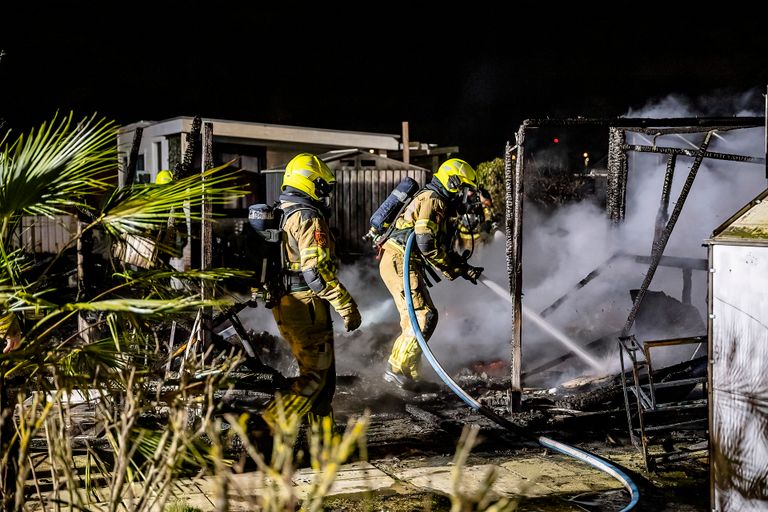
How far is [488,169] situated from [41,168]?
67.1 ft

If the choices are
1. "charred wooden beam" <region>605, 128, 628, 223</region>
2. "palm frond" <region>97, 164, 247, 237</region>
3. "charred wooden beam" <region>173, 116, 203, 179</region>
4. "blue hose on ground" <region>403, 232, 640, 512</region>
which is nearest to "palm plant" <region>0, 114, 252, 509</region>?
"palm frond" <region>97, 164, 247, 237</region>

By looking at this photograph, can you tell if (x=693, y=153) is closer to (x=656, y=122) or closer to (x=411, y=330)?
(x=656, y=122)

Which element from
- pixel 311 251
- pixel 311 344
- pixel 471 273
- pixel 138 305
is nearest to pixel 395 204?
pixel 471 273

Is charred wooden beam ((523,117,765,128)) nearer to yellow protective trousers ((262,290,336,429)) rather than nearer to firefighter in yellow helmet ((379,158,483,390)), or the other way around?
firefighter in yellow helmet ((379,158,483,390))

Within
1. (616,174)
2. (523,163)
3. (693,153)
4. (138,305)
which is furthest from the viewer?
(616,174)

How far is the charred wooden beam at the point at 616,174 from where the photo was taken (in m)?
7.94

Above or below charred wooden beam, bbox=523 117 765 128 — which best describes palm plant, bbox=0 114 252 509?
below

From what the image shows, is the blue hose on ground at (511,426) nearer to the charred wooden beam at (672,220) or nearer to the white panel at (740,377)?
the white panel at (740,377)

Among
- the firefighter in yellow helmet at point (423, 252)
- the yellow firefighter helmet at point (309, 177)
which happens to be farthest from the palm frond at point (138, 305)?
the firefighter in yellow helmet at point (423, 252)

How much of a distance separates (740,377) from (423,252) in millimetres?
3929

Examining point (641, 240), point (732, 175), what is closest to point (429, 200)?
point (641, 240)

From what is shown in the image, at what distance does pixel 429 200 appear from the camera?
7.62 m

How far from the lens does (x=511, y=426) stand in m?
6.30

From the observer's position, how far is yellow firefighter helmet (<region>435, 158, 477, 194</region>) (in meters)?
7.70
